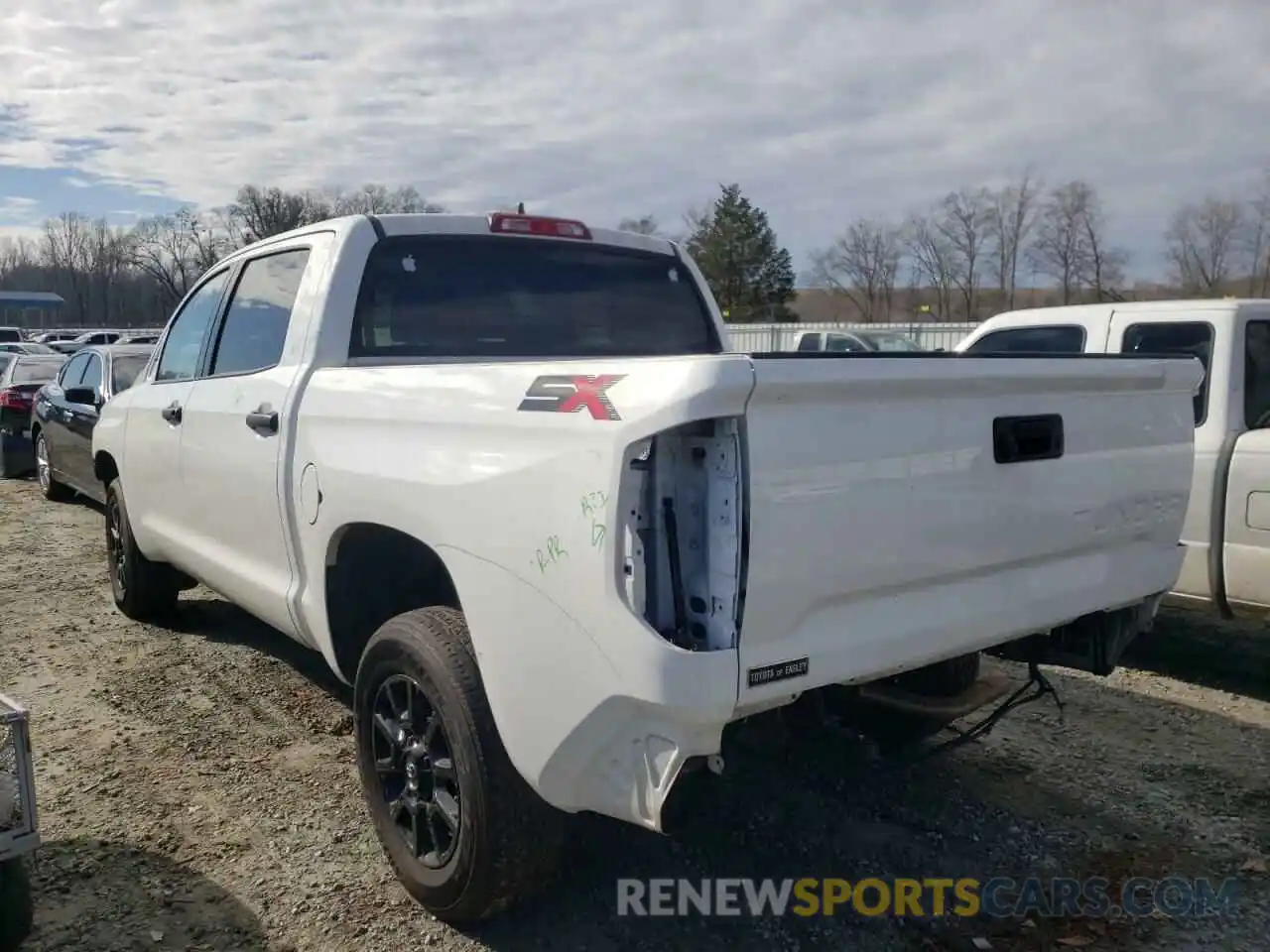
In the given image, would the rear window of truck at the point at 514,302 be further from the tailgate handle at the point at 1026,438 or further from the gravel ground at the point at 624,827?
the tailgate handle at the point at 1026,438

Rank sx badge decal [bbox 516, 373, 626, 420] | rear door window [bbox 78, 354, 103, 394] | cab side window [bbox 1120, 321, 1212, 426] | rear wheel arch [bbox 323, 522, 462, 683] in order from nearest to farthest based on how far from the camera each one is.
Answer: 1. sx badge decal [bbox 516, 373, 626, 420]
2. rear wheel arch [bbox 323, 522, 462, 683]
3. cab side window [bbox 1120, 321, 1212, 426]
4. rear door window [bbox 78, 354, 103, 394]

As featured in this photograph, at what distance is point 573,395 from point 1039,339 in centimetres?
481

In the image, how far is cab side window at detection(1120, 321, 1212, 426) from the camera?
542 centimetres

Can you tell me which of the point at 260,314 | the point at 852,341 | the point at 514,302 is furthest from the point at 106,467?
the point at 852,341

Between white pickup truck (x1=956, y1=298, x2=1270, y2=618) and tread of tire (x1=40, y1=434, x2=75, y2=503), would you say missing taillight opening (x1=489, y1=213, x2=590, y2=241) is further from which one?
tread of tire (x1=40, y1=434, x2=75, y2=503)

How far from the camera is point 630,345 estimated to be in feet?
14.2

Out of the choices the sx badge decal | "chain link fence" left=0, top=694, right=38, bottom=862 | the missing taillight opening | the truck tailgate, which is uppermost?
the missing taillight opening

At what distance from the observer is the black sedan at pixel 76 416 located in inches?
372

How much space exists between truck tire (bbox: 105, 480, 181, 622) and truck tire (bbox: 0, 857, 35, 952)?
322 cm

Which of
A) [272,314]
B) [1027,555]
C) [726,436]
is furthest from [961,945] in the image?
[272,314]

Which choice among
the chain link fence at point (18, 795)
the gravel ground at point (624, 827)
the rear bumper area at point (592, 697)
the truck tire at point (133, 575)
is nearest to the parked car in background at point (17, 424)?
the truck tire at point (133, 575)

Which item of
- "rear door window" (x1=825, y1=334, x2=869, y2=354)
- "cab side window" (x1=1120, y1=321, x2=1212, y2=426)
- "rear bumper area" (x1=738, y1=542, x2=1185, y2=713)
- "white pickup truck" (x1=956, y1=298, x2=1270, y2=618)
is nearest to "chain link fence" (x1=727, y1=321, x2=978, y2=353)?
"rear door window" (x1=825, y1=334, x2=869, y2=354)

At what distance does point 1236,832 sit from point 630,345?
284 centimetres

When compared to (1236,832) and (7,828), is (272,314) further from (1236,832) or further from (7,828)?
(1236,832)
